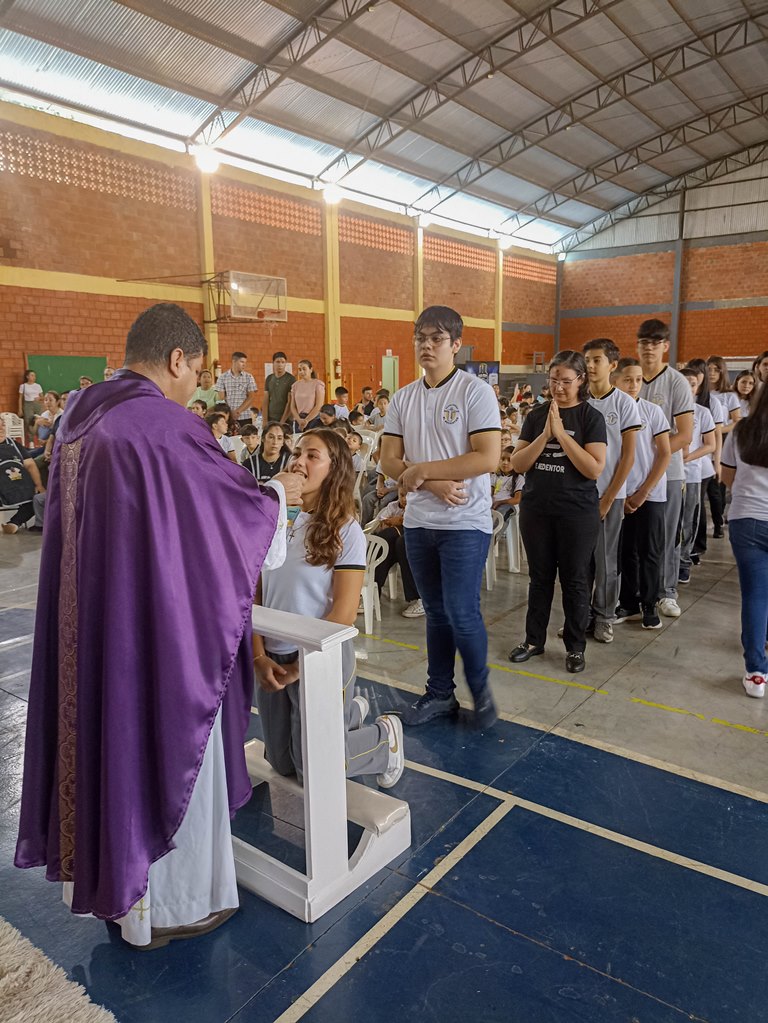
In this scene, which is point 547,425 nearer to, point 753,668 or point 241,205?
point 753,668

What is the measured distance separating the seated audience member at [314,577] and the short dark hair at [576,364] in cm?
155

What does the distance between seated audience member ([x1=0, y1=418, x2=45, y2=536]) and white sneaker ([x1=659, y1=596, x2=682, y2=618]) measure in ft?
22.5

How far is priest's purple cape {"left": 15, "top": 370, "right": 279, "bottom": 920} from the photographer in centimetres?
171

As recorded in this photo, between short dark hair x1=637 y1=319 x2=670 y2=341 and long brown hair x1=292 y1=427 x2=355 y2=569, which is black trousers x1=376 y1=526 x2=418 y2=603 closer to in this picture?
short dark hair x1=637 y1=319 x2=670 y2=341

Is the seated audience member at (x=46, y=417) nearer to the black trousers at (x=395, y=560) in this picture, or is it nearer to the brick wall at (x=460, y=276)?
the black trousers at (x=395, y=560)

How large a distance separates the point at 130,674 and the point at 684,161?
2262 centimetres

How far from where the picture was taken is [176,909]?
2.00m

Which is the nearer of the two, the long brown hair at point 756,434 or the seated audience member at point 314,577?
the seated audience member at point 314,577

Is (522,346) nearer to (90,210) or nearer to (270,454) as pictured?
(90,210)

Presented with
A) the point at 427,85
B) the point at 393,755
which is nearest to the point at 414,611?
the point at 393,755

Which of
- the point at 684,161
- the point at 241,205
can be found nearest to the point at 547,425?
the point at 241,205

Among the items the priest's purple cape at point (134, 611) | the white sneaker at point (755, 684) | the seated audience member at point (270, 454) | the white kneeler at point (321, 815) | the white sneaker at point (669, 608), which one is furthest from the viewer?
the seated audience member at point (270, 454)

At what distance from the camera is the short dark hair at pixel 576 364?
3572mm

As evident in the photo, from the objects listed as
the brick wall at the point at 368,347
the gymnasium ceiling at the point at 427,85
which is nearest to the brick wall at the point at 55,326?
the gymnasium ceiling at the point at 427,85
